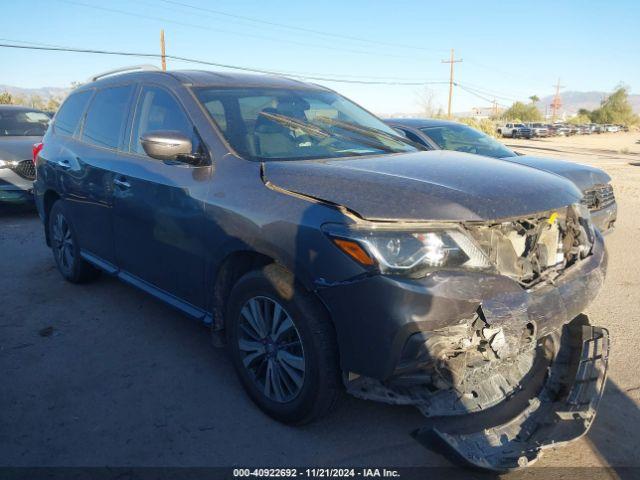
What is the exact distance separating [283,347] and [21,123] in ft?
29.5

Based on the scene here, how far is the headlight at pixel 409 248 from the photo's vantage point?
7.63 feet

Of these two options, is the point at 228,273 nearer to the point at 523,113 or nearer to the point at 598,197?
the point at 598,197

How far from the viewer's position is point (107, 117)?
170 inches

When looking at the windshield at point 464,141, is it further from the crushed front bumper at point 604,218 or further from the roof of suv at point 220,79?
the roof of suv at point 220,79

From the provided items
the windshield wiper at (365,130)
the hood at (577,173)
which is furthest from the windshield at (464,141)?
the windshield wiper at (365,130)

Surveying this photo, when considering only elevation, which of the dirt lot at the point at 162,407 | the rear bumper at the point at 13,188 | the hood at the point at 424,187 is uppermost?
the hood at the point at 424,187

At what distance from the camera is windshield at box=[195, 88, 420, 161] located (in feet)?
10.7

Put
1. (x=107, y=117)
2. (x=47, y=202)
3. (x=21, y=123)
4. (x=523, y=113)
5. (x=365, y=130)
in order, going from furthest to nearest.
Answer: (x=523, y=113) → (x=21, y=123) → (x=47, y=202) → (x=107, y=117) → (x=365, y=130)

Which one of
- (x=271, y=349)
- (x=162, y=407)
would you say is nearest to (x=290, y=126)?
(x=271, y=349)

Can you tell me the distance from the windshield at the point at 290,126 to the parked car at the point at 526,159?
0.86 meters

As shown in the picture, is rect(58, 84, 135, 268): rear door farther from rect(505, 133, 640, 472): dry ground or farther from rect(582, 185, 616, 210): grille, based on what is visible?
rect(582, 185, 616, 210): grille

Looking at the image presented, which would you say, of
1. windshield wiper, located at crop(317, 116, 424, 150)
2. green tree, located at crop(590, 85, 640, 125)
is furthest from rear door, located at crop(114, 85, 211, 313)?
green tree, located at crop(590, 85, 640, 125)

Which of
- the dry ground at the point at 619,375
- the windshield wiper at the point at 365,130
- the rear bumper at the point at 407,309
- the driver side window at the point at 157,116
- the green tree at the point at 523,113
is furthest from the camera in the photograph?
the green tree at the point at 523,113

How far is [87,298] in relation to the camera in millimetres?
4891
